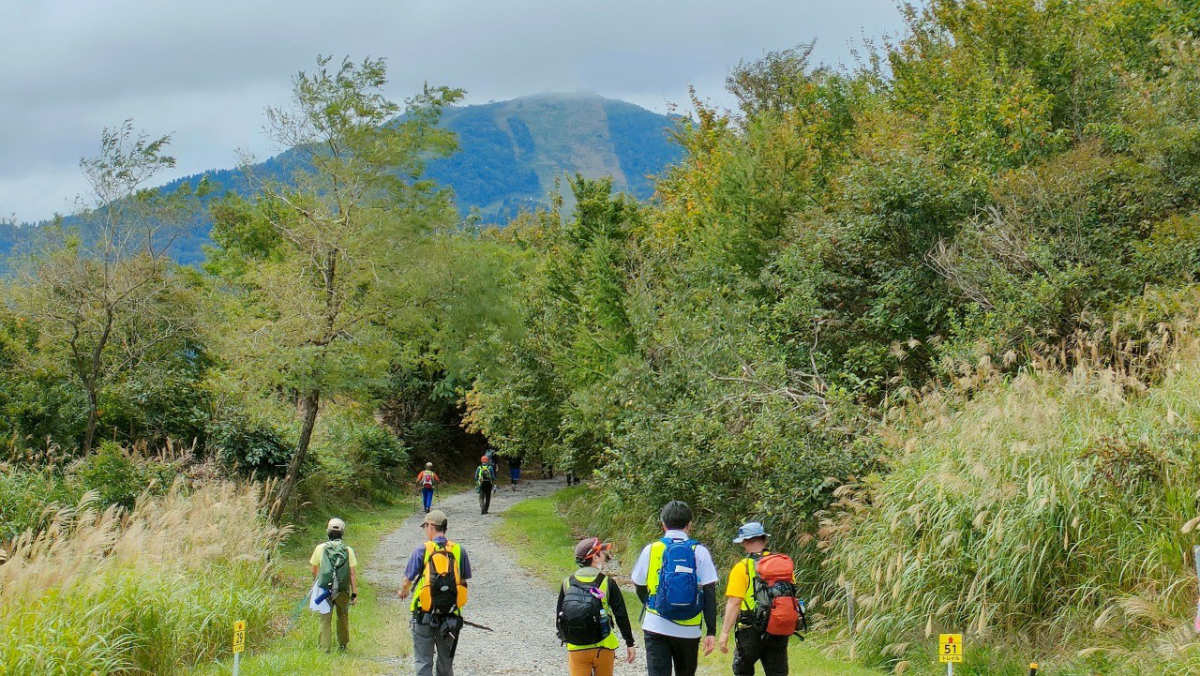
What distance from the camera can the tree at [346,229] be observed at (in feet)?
54.6

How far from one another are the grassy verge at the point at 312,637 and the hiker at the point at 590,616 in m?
3.52

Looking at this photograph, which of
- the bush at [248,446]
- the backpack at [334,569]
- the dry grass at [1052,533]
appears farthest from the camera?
the bush at [248,446]

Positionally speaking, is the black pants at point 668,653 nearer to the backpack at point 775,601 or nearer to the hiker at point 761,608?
the hiker at point 761,608

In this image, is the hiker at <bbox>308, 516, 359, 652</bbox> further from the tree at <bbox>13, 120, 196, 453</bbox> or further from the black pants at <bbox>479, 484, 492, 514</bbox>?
the black pants at <bbox>479, 484, 492, 514</bbox>

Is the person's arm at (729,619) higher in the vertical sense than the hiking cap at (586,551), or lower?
lower

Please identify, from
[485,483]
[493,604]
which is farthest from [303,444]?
[485,483]

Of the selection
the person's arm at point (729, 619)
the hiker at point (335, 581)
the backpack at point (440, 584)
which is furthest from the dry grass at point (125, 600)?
the person's arm at point (729, 619)

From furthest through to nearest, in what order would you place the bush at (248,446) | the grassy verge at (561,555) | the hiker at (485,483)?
the hiker at (485,483) → the bush at (248,446) → the grassy verge at (561,555)

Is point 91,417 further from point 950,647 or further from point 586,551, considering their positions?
point 950,647

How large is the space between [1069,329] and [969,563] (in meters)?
6.46

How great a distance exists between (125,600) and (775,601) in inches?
257

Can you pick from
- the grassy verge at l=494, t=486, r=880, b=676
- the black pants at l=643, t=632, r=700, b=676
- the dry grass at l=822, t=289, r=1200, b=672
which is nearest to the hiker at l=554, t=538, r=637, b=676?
the black pants at l=643, t=632, r=700, b=676

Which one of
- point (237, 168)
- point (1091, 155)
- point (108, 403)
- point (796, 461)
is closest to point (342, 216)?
point (237, 168)

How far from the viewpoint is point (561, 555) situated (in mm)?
19906
